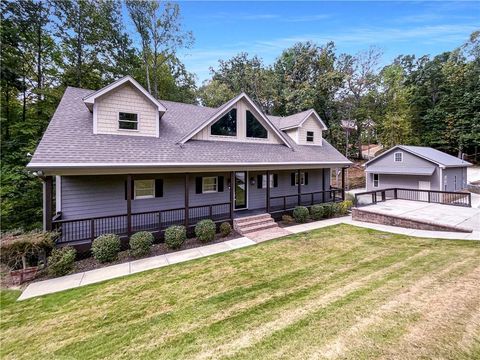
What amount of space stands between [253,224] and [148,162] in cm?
565

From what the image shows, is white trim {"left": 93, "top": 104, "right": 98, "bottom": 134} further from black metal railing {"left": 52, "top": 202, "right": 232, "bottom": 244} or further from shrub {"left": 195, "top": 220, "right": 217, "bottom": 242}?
shrub {"left": 195, "top": 220, "right": 217, "bottom": 242}

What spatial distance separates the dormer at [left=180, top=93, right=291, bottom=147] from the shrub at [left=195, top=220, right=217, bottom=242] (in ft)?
14.2

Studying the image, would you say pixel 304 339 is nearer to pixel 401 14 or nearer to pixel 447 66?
pixel 401 14

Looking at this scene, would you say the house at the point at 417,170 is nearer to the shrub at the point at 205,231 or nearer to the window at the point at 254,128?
the window at the point at 254,128

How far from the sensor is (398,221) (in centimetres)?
1163

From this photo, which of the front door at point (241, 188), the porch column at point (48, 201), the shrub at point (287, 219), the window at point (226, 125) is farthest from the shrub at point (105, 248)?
the shrub at point (287, 219)

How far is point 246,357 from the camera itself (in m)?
3.65

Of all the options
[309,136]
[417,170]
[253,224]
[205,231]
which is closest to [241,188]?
[253,224]

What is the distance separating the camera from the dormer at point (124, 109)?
9.73m

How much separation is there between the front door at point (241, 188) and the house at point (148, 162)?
0.06 meters

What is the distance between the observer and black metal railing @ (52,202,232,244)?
830 centimetres

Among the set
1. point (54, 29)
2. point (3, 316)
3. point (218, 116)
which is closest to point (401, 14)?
point (218, 116)

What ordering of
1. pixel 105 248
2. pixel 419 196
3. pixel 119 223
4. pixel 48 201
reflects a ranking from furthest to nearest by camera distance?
1. pixel 419 196
2. pixel 119 223
3. pixel 105 248
4. pixel 48 201

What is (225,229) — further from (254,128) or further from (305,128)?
(305,128)
